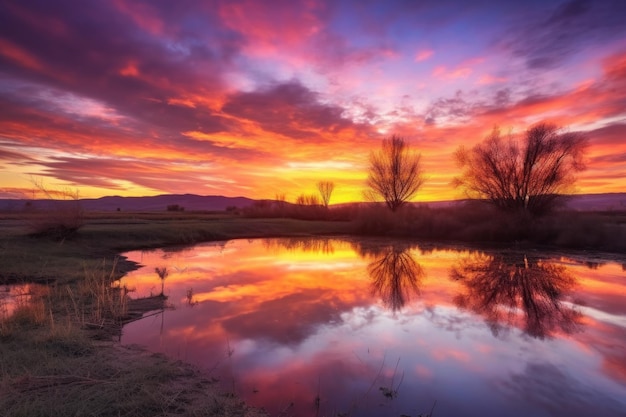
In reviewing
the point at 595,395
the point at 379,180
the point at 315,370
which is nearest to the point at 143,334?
the point at 315,370

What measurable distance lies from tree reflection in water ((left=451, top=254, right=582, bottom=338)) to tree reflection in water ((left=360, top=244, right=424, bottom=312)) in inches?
64.8

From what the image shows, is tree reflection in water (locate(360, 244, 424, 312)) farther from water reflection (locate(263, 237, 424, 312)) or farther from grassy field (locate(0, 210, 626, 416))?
grassy field (locate(0, 210, 626, 416))

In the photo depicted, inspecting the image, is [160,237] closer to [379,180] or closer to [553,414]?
[379,180]

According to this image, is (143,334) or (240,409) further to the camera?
(143,334)

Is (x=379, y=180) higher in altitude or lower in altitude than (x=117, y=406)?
higher

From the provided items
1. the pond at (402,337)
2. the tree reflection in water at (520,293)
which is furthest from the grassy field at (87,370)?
the tree reflection in water at (520,293)

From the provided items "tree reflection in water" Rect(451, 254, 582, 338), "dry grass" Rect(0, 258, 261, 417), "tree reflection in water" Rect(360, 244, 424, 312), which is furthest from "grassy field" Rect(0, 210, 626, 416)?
"tree reflection in water" Rect(451, 254, 582, 338)

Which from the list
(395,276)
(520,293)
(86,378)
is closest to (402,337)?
(86,378)

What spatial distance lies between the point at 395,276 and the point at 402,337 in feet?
24.3

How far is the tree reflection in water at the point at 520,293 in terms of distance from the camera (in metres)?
9.10

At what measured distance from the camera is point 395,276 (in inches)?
595

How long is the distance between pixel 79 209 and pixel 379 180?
28533mm

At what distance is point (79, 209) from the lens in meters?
19.2

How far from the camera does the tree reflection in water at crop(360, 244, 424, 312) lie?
11.6 m
